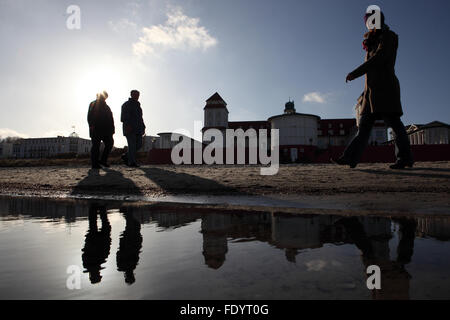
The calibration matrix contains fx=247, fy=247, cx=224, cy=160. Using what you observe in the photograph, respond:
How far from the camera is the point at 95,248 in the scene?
5.40 ft

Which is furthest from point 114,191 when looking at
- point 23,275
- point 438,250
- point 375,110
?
point 375,110

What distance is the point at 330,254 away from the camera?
1.39 meters

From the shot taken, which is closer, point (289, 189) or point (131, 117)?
point (289, 189)

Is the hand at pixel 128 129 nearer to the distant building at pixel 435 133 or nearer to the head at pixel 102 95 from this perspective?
the head at pixel 102 95

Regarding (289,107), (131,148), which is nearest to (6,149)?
(289,107)

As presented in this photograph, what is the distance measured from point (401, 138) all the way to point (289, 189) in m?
2.84

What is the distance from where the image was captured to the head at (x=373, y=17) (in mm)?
5209

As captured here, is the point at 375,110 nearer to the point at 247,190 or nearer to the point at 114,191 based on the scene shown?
the point at 247,190

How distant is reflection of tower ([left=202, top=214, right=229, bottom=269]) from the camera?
1.36 m

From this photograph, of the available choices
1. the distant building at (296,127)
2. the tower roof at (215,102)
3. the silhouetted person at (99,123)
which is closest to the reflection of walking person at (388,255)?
the silhouetted person at (99,123)

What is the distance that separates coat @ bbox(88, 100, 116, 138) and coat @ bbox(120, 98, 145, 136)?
517 millimetres

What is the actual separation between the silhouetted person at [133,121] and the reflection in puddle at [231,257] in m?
6.11

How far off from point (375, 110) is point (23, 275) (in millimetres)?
6008

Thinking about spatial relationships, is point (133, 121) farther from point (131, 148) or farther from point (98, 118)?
point (98, 118)
